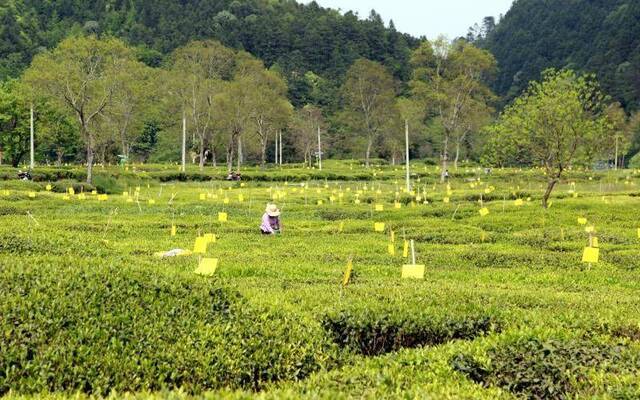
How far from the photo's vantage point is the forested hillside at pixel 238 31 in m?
136

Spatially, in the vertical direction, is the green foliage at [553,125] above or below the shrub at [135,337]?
above

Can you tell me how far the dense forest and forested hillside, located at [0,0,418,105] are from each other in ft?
1.52

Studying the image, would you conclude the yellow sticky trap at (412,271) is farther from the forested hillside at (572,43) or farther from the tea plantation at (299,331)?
the forested hillside at (572,43)

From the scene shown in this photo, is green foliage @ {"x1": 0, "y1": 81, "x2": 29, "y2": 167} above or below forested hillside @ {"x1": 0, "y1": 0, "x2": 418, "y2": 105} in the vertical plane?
below

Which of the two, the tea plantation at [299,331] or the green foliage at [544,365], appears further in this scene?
the green foliage at [544,365]

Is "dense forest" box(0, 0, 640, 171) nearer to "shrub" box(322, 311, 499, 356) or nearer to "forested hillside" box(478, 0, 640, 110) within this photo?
"forested hillside" box(478, 0, 640, 110)

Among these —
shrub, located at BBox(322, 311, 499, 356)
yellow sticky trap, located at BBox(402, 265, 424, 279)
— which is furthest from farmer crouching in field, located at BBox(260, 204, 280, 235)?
shrub, located at BBox(322, 311, 499, 356)

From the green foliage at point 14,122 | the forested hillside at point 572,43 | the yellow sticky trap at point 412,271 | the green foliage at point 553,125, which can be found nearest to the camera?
the yellow sticky trap at point 412,271

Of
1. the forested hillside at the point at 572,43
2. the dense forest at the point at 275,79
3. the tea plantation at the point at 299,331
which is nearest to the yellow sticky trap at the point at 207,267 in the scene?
the tea plantation at the point at 299,331

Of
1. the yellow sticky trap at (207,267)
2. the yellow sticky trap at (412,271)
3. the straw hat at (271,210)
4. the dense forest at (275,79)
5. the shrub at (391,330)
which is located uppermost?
the dense forest at (275,79)

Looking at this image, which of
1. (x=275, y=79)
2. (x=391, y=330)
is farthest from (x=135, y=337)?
(x=275, y=79)

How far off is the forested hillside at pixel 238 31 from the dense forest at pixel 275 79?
46 cm

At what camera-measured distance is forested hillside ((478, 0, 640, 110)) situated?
116062 millimetres

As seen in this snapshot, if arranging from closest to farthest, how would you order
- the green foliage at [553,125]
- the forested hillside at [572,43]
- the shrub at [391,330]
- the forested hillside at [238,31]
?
the shrub at [391,330] < the green foliage at [553,125] < the forested hillside at [572,43] < the forested hillside at [238,31]
